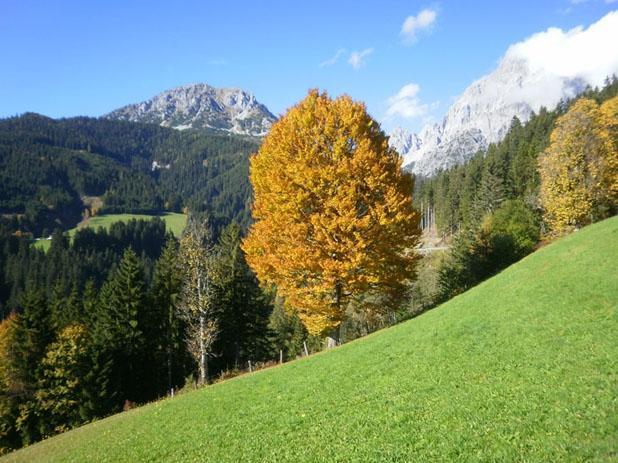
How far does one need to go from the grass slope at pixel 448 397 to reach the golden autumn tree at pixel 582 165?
62.1ft

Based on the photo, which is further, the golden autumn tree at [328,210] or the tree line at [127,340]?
the tree line at [127,340]

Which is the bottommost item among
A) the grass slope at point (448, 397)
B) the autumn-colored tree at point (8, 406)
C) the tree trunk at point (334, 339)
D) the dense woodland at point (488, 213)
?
the autumn-colored tree at point (8, 406)

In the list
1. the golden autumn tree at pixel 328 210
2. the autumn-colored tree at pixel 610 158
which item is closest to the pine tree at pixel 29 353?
the golden autumn tree at pixel 328 210

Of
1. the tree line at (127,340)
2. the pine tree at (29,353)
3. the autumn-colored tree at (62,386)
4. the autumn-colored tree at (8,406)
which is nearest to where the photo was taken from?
the tree line at (127,340)

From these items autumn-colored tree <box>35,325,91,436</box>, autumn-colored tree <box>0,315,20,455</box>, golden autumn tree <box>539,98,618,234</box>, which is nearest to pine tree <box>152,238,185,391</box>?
autumn-colored tree <box>35,325,91,436</box>

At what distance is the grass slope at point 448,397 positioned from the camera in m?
10.4

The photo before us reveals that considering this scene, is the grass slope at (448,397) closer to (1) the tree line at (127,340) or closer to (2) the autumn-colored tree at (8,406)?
(1) the tree line at (127,340)

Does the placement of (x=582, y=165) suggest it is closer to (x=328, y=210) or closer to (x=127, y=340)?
(x=328, y=210)

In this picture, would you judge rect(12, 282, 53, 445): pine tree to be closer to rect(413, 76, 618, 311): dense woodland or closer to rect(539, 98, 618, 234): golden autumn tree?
rect(413, 76, 618, 311): dense woodland

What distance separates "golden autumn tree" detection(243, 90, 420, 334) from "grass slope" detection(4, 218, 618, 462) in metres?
4.65

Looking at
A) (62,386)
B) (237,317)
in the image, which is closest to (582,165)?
(237,317)

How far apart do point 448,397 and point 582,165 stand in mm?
38340

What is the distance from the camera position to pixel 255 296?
60562 mm

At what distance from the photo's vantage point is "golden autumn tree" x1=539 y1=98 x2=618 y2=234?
40.8 m
